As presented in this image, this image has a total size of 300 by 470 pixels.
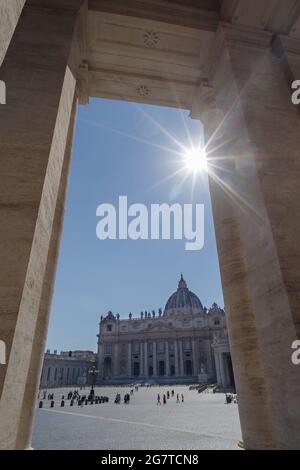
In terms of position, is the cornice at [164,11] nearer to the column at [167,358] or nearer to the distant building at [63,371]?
the distant building at [63,371]

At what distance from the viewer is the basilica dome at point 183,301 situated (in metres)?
128

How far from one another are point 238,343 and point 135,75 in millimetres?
7541

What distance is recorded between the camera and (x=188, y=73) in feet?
28.0

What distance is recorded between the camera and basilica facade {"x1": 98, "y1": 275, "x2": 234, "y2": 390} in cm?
10106

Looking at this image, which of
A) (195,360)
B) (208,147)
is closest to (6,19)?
(208,147)

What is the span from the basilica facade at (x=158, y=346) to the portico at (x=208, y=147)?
323 feet

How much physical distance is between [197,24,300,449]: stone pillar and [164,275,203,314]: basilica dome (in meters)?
124

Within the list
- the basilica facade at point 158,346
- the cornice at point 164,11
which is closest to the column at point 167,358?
the basilica facade at point 158,346

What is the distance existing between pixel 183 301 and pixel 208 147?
128m

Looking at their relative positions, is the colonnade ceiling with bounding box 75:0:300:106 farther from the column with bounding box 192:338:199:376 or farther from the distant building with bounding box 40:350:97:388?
the column with bounding box 192:338:199:376

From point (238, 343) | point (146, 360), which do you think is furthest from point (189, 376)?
point (238, 343)

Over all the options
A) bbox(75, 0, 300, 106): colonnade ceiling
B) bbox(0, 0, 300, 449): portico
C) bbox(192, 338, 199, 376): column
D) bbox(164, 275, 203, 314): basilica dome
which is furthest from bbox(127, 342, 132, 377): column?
bbox(0, 0, 300, 449): portico

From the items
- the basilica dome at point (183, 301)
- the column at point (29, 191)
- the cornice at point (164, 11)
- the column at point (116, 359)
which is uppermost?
the basilica dome at point (183, 301)
